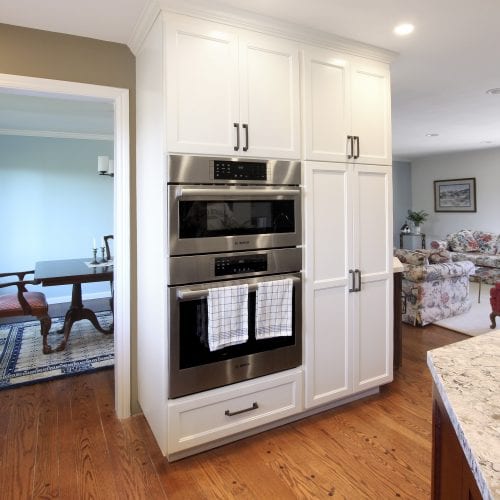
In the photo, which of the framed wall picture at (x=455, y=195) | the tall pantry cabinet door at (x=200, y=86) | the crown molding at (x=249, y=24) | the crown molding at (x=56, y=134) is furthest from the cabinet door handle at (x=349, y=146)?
the framed wall picture at (x=455, y=195)

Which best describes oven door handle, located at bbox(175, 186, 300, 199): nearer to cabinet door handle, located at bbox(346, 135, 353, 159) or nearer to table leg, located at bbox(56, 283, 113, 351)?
cabinet door handle, located at bbox(346, 135, 353, 159)

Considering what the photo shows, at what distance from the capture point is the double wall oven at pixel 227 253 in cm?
192

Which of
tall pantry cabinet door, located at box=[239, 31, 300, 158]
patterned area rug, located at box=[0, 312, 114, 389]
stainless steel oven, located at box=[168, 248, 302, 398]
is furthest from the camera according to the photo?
patterned area rug, located at box=[0, 312, 114, 389]

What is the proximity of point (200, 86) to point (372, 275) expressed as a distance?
161cm

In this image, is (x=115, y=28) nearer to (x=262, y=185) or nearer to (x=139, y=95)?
(x=139, y=95)

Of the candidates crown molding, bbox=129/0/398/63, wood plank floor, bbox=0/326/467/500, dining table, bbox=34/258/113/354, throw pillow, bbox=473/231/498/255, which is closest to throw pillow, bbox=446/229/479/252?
throw pillow, bbox=473/231/498/255

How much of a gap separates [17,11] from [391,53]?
2.24 m

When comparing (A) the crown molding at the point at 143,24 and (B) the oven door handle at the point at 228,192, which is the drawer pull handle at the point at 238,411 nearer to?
(B) the oven door handle at the point at 228,192

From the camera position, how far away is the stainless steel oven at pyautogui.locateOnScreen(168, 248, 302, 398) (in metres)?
1.94

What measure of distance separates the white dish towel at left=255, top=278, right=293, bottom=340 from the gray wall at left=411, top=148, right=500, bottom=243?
269 inches

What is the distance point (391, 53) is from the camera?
2.57 metres

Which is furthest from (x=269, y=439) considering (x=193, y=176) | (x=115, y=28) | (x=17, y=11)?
(x=17, y=11)

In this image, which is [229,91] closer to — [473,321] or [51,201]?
[473,321]

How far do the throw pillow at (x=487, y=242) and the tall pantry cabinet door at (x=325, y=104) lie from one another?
19.5 ft
